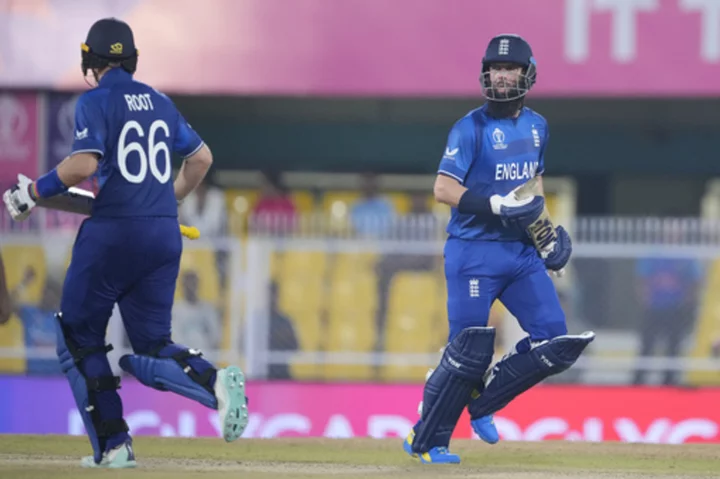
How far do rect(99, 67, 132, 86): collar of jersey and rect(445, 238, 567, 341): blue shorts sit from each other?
183cm

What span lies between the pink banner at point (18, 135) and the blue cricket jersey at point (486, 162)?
846 cm

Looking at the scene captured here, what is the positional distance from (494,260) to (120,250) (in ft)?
6.03

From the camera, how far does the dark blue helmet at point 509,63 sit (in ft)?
26.4

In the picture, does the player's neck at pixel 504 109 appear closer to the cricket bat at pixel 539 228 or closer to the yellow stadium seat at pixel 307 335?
the cricket bat at pixel 539 228

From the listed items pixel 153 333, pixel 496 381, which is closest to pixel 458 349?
pixel 496 381

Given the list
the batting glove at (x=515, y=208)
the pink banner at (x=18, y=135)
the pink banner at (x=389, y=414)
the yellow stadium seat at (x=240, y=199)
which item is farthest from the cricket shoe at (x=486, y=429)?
the yellow stadium seat at (x=240, y=199)

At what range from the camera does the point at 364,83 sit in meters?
15.4

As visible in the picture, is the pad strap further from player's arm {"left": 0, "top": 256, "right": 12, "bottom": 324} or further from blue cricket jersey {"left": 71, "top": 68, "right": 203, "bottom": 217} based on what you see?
player's arm {"left": 0, "top": 256, "right": 12, "bottom": 324}

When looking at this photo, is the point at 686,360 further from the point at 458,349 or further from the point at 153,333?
the point at 153,333

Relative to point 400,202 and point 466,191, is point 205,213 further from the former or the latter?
point 466,191

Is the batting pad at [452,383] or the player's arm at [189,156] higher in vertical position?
the player's arm at [189,156]

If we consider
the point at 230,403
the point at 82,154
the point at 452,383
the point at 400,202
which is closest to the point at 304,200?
the point at 400,202

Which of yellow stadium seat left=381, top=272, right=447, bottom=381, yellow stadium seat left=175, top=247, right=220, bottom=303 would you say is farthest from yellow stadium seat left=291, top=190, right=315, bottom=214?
yellow stadium seat left=381, top=272, right=447, bottom=381

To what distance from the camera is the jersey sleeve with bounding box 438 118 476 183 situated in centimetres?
794
